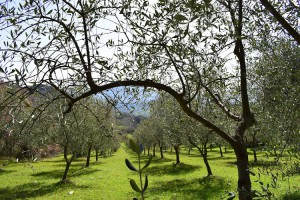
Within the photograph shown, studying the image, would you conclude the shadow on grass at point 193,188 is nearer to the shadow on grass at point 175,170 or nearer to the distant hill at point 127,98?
the shadow on grass at point 175,170

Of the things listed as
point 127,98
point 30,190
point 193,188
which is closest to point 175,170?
point 193,188

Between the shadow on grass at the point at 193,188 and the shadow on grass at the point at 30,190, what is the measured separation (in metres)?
5.84

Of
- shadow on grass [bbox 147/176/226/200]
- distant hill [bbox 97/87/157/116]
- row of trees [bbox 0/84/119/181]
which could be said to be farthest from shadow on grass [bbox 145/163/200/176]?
distant hill [bbox 97/87/157/116]

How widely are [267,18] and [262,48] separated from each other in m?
0.58

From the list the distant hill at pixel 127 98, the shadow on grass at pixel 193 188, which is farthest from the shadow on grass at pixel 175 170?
the distant hill at pixel 127 98

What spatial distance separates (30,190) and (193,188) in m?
11.5

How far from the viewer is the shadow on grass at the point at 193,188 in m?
17.2

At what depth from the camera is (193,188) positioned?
765 inches

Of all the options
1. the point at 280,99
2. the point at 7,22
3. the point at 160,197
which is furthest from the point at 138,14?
the point at 160,197

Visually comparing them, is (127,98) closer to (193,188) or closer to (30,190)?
(193,188)

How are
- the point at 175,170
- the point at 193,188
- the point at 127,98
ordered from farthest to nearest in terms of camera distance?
the point at 175,170
the point at 193,188
the point at 127,98

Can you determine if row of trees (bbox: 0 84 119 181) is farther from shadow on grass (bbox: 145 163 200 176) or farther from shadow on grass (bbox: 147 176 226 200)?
shadow on grass (bbox: 145 163 200 176)

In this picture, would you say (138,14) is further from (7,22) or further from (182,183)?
(182,183)

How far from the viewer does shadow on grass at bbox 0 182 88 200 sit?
61.2 ft
